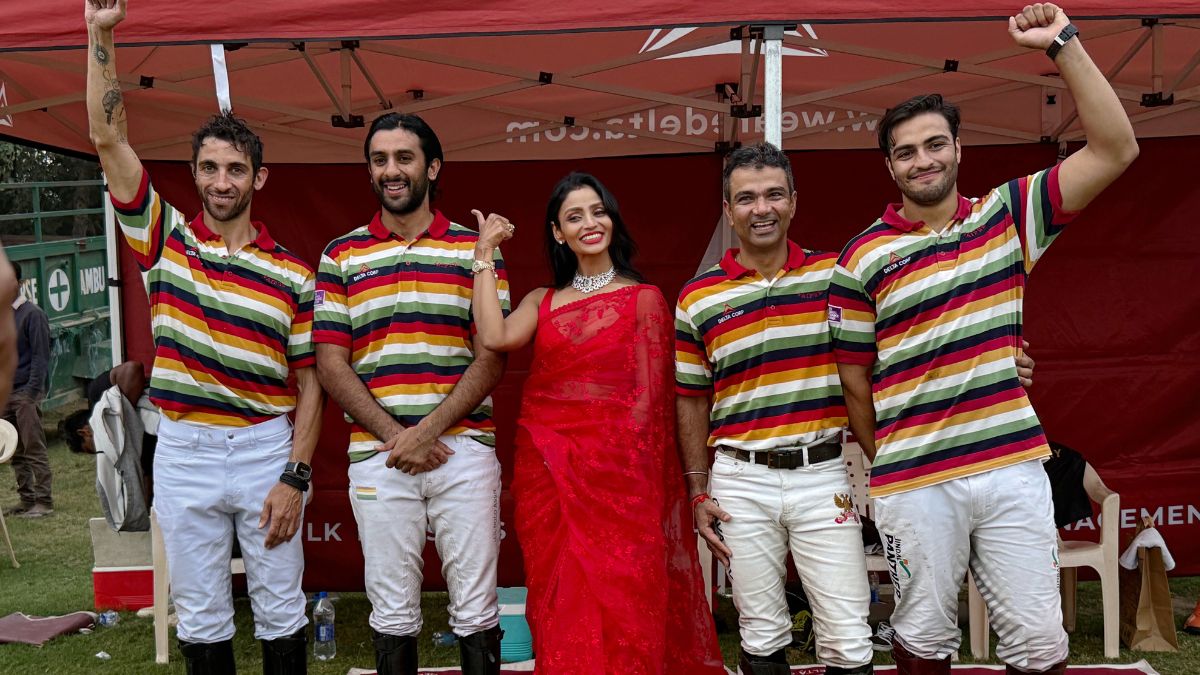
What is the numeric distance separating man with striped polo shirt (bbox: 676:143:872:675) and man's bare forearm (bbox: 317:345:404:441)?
3.09ft

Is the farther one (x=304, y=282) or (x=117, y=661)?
(x=117, y=661)

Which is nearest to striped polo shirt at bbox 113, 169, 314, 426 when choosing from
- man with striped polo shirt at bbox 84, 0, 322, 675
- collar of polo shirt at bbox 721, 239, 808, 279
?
man with striped polo shirt at bbox 84, 0, 322, 675

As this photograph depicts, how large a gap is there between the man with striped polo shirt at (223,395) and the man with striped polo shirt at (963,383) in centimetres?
168

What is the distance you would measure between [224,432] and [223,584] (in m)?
0.46

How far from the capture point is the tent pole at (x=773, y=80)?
3.22 m

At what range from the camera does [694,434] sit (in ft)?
10.9

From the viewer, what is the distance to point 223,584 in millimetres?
3430

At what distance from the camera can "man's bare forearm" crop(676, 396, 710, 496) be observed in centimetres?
330

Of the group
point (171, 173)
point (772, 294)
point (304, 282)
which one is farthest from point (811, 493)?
point (171, 173)

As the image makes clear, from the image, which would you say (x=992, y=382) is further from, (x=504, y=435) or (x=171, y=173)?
(x=171, y=173)

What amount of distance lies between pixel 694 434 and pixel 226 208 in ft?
4.86

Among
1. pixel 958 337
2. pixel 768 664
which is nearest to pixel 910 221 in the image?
pixel 958 337

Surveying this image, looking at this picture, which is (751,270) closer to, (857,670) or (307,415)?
(857,670)

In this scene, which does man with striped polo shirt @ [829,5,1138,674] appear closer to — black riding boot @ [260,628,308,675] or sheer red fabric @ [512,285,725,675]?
sheer red fabric @ [512,285,725,675]
